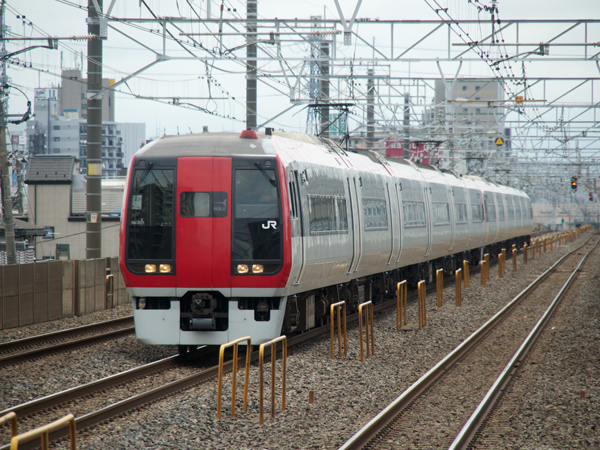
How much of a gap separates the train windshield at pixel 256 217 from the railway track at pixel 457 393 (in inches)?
103

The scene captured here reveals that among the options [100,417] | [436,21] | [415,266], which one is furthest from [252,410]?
[415,266]

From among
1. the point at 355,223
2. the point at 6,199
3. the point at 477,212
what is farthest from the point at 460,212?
the point at 6,199

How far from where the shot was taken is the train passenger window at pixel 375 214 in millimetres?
14203

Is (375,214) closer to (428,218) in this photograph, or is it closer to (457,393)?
(428,218)

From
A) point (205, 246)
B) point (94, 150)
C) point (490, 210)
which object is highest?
point (94, 150)

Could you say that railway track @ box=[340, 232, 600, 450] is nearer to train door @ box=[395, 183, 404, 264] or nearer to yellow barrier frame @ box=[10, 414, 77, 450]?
yellow barrier frame @ box=[10, 414, 77, 450]

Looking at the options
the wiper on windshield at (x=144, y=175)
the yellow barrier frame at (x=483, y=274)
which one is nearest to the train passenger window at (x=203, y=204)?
the wiper on windshield at (x=144, y=175)

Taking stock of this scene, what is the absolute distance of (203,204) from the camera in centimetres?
980

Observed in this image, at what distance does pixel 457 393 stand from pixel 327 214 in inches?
149

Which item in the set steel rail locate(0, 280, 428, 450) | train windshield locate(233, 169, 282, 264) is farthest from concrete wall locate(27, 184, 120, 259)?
steel rail locate(0, 280, 428, 450)

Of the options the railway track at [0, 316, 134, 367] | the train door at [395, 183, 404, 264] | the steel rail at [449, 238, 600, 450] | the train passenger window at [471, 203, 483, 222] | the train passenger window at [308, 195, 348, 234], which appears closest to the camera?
the steel rail at [449, 238, 600, 450]

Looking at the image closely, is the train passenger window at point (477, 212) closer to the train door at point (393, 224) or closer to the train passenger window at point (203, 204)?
the train door at point (393, 224)

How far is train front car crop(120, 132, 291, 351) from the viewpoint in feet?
31.9

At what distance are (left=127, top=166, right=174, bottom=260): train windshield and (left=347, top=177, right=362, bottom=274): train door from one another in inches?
170
